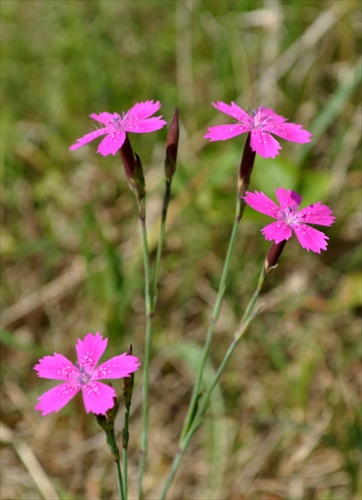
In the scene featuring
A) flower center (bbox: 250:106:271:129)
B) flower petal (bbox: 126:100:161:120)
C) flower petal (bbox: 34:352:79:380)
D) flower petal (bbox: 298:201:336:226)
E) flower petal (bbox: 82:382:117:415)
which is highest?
flower petal (bbox: 126:100:161:120)

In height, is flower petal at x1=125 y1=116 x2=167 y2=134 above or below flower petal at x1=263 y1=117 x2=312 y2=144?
above

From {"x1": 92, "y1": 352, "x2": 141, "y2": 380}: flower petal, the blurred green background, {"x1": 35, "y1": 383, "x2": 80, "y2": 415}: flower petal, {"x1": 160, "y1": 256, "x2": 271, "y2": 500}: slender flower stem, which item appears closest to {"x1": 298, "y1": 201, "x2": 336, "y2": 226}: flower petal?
{"x1": 160, "y1": 256, "x2": 271, "y2": 500}: slender flower stem

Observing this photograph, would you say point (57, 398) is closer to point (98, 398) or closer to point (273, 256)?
point (98, 398)

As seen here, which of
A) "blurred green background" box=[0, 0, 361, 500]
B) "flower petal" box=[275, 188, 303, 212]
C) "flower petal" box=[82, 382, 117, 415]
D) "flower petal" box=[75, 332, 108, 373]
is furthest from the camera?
"blurred green background" box=[0, 0, 361, 500]

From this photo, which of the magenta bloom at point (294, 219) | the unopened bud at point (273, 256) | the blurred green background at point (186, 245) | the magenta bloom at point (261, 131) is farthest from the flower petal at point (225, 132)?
the blurred green background at point (186, 245)

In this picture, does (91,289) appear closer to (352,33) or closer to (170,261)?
(170,261)

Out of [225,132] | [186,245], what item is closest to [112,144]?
[225,132]

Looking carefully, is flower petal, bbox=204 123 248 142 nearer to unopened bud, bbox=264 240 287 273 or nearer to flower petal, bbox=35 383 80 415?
unopened bud, bbox=264 240 287 273
